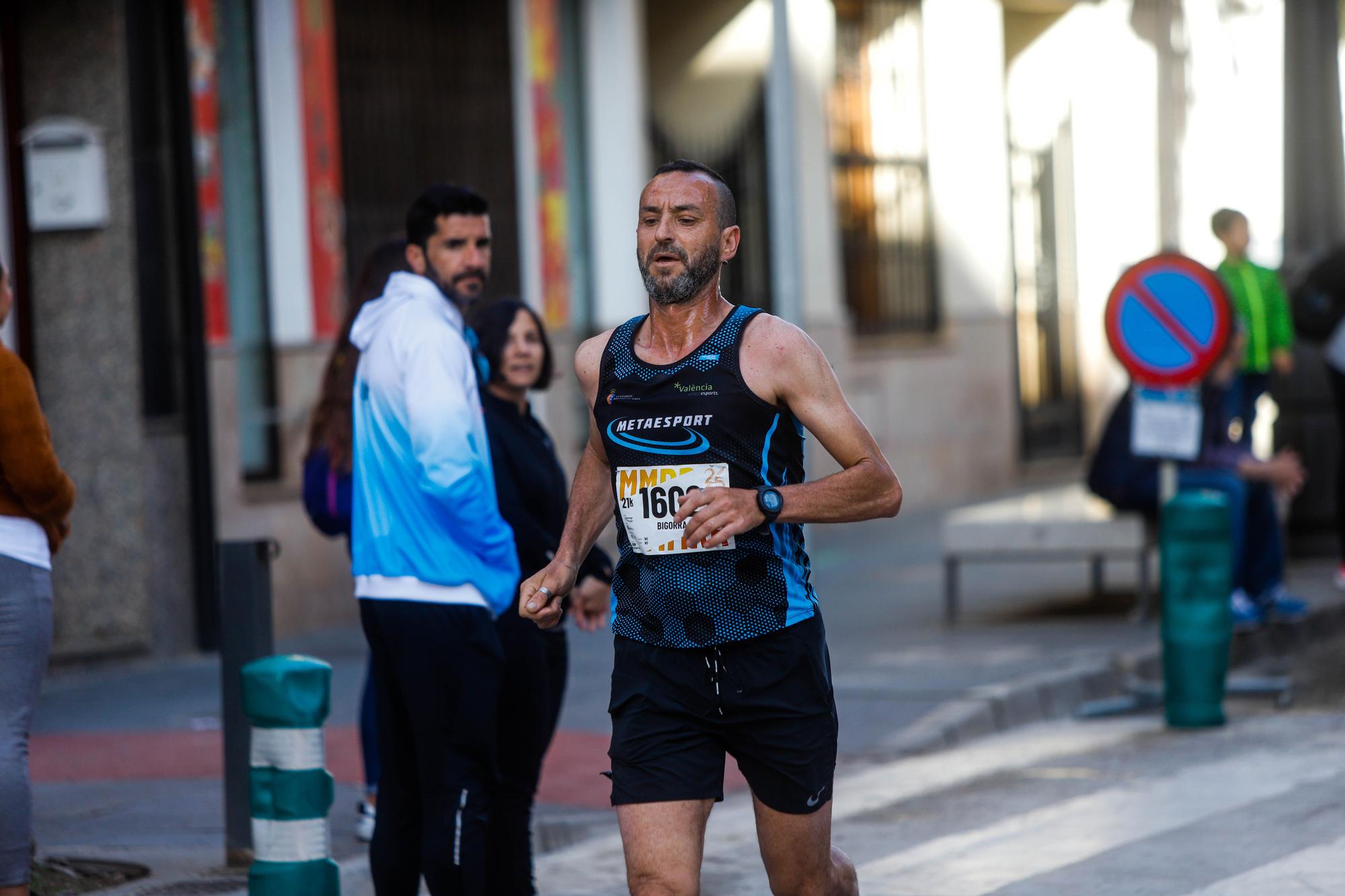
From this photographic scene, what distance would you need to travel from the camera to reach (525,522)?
5.73 metres

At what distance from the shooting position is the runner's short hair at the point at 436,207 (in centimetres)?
556

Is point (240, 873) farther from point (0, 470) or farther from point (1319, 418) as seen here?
point (1319, 418)

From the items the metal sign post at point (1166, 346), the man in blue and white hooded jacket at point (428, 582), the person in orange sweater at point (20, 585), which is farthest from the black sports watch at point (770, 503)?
the metal sign post at point (1166, 346)

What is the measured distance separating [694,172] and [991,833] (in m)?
3.20

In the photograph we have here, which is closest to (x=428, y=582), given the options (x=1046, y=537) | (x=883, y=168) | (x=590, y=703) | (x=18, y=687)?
(x=18, y=687)

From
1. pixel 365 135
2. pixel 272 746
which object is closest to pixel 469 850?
pixel 272 746

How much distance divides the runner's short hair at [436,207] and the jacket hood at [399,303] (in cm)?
14

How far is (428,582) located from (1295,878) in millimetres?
2565

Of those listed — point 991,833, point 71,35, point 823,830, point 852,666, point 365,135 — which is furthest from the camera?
point 365,135

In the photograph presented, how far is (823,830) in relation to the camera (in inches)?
173

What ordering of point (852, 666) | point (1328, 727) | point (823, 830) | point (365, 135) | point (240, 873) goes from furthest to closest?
point (365, 135) → point (852, 666) → point (1328, 727) → point (240, 873) → point (823, 830)

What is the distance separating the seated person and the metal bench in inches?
6.0

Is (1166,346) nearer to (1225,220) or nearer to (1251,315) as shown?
(1251,315)

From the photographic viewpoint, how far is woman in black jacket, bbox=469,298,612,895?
5.42 m
